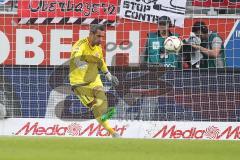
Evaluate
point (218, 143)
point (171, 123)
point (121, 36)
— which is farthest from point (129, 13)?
point (218, 143)

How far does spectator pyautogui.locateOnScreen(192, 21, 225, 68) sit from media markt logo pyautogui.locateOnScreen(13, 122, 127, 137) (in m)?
2.22

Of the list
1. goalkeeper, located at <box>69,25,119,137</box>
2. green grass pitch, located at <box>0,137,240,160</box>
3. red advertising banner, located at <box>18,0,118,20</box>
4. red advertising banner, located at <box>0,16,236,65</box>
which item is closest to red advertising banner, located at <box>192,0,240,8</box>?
red advertising banner, located at <box>0,16,236,65</box>

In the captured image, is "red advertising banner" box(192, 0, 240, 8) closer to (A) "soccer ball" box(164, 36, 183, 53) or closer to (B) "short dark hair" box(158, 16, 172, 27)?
(B) "short dark hair" box(158, 16, 172, 27)

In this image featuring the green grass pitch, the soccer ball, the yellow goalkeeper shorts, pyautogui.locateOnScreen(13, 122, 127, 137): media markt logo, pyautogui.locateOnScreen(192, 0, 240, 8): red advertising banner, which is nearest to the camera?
the green grass pitch

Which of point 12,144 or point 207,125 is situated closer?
point 12,144

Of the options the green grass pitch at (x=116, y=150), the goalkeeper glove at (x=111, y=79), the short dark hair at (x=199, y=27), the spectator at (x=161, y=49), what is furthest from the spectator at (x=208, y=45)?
the green grass pitch at (x=116, y=150)

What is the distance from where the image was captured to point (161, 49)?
1475cm

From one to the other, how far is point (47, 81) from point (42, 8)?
150 cm

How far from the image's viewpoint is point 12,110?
14.7 metres

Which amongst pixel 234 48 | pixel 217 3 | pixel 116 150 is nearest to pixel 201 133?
pixel 234 48

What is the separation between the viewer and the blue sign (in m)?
14.9

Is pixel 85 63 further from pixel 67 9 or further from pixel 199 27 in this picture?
pixel 199 27

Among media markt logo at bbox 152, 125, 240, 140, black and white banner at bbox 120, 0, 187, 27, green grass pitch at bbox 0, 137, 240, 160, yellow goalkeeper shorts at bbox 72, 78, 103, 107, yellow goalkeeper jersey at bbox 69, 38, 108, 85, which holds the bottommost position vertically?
media markt logo at bbox 152, 125, 240, 140

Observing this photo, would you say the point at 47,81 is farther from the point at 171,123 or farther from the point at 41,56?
the point at 171,123
